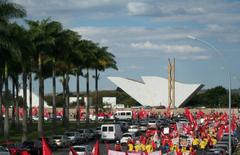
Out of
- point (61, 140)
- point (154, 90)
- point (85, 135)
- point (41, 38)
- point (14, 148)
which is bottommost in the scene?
point (85, 135)

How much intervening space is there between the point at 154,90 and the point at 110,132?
11256 centimetres

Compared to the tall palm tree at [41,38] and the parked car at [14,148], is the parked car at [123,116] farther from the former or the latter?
the parked car at [14,148]

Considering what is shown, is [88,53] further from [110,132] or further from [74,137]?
[74,137]

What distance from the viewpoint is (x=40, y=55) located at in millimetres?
63219

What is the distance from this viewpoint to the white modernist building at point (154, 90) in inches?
6667

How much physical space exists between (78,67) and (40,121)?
74.2ft

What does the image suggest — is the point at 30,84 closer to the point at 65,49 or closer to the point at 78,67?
the point at 78,67

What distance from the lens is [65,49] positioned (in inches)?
2630

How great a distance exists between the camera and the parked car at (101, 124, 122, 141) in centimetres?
5872

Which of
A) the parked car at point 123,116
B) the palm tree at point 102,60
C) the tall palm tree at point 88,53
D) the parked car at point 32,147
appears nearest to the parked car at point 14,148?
the parked car at point 32,147

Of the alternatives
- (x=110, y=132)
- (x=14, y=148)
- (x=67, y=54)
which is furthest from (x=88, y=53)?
(x=14, y=148)

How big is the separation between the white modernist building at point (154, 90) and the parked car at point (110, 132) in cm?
10942

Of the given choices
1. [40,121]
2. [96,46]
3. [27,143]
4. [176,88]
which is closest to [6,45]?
[27,143]

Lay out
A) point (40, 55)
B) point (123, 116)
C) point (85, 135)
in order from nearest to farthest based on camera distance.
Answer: point (85, 135) → point (40, 55) → point (123, 116)
